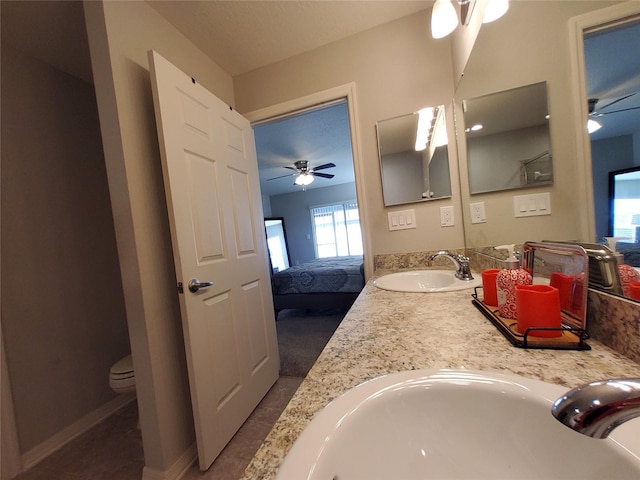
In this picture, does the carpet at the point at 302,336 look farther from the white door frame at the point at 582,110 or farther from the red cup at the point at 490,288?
the white door frame at the point at 582,110

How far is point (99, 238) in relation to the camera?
69.5 inches

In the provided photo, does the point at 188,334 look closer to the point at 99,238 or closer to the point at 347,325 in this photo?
the point at 347,325

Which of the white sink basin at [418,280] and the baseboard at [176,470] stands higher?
the white sink basin at [418,280]

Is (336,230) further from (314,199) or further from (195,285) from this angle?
(195,285)

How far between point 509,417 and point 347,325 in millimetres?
414

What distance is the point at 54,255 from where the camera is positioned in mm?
1512

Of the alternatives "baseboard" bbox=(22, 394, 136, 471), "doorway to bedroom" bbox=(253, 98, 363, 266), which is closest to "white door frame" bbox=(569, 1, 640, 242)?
"baseboard" bbox=(22, 394, 136, 471)

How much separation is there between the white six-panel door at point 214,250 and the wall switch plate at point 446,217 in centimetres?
122

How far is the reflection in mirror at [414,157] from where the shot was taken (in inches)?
57.9

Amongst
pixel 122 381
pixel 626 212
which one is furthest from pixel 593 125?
pixel 122 381

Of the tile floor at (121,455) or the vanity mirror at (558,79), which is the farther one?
the tile floor at (121,455)

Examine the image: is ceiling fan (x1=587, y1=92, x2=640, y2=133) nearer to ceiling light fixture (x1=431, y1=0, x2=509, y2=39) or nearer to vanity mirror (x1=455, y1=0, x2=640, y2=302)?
vanity mirror (x1=455, y1=0, x2=640, y2=302)

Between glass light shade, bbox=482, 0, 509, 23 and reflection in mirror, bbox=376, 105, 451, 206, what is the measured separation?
1.65 ft

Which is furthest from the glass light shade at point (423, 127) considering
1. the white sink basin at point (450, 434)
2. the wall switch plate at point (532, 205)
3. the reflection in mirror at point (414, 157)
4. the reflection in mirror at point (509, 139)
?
the white sink basin at point (450, 434)
